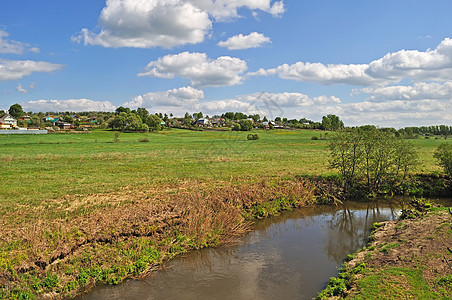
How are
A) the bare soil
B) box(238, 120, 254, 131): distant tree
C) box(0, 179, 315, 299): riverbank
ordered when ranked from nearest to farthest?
the bare soil
box(0, 179, 315, 299): riverbank
box(238, 120, 254, 131): distant tree

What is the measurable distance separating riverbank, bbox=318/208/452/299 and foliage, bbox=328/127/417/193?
459 inches

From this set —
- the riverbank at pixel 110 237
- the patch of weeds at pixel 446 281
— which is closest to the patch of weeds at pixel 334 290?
the patch of weeds at pixel 446 281

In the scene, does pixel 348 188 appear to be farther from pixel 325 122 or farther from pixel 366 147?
pixel 325 122

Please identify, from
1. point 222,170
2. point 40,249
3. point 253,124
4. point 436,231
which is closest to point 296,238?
point 436,231

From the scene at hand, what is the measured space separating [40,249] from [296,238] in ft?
47.4

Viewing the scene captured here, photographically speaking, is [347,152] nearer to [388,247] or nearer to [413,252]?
[388,247]

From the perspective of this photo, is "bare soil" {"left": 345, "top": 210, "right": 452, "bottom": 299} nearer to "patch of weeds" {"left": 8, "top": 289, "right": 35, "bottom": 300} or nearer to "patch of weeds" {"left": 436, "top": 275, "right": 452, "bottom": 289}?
"patch of weeds" {"left": 436, "top": 275, "right": 452, "bottom": 289}

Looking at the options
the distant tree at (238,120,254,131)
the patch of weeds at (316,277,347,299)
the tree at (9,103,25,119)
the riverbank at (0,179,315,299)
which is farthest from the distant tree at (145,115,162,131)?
the patch of weeds at (316,277,347,299)

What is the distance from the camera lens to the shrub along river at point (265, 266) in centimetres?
1296

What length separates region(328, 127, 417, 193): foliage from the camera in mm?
29438

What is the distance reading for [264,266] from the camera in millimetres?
15484

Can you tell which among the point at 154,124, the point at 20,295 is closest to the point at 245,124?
the point at 154,124

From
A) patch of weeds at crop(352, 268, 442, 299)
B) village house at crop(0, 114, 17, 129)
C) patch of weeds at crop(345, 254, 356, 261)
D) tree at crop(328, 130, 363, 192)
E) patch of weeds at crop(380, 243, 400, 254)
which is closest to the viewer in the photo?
patch of weeds at crop(352, 268, 442, 299)

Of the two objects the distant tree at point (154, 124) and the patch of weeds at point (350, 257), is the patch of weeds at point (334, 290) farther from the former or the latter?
the distant tree at point (154, 124)
